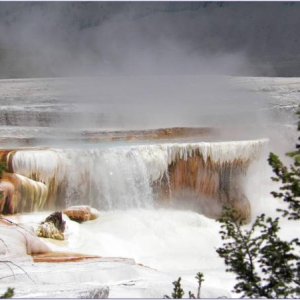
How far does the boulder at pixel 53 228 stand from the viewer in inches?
233

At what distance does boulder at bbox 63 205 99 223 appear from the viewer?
6746 mm

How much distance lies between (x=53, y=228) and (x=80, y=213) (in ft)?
2.48

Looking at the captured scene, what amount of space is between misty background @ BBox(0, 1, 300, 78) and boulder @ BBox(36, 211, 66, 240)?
49.6 ft

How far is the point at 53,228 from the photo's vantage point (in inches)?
238

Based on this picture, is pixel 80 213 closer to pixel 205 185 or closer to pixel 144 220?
pixel 144 220

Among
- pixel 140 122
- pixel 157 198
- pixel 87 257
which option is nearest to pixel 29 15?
pixel 140 122

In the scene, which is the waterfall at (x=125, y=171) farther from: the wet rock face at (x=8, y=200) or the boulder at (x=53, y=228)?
the boulder at (x=53, y=228)

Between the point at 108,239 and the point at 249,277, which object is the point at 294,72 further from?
the point at 249,277

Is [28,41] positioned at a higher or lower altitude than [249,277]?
higher

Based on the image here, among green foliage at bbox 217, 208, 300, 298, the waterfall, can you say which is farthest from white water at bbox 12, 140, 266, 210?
green foliage at bbox 217, 208, 300, 298

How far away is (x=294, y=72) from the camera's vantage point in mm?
20141

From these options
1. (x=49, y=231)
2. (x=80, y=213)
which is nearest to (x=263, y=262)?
(x=49, y=231)

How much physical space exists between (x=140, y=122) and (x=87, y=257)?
25.4 feet

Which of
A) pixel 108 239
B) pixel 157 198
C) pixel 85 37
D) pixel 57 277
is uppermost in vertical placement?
pixel 85 37
